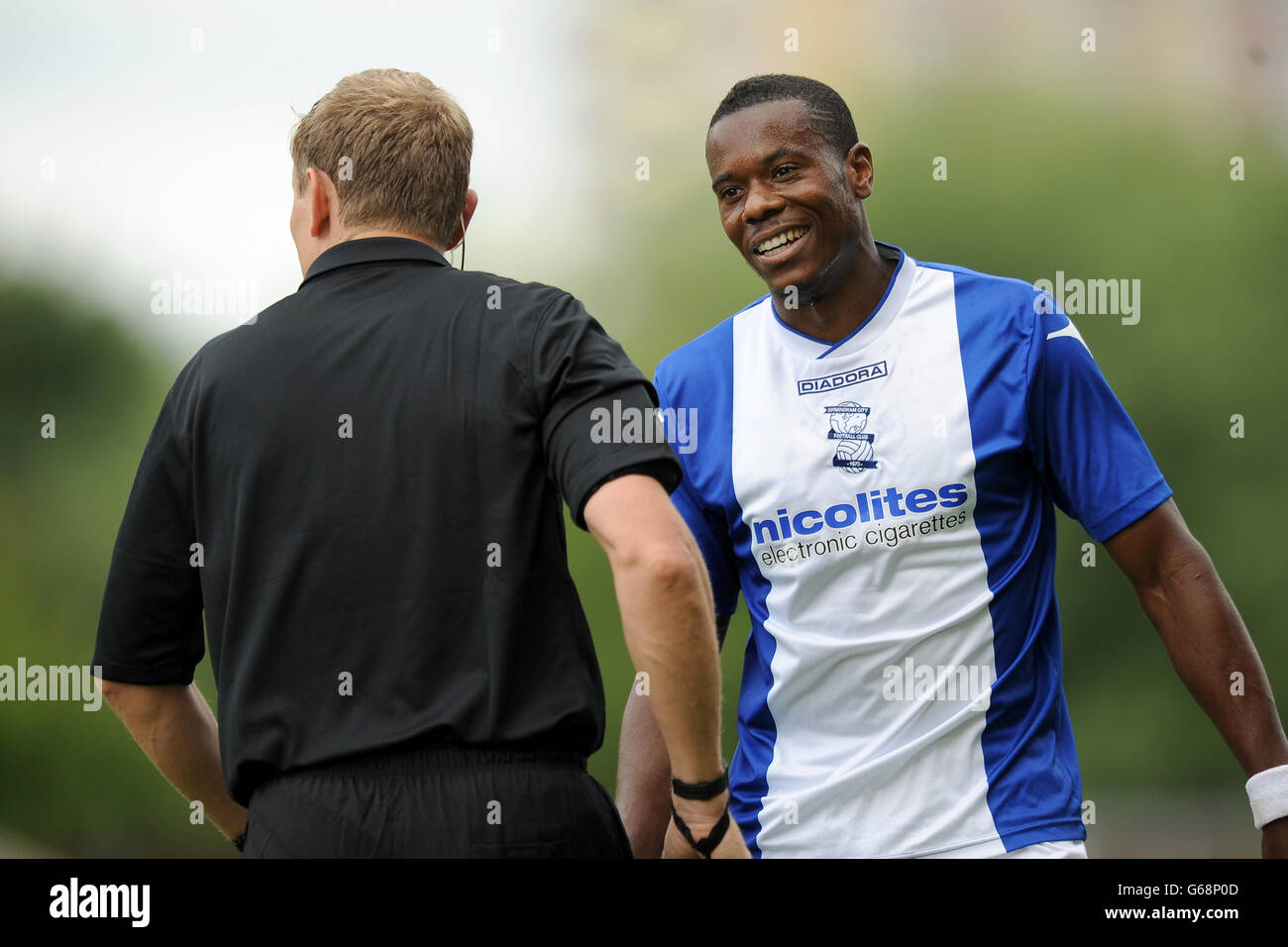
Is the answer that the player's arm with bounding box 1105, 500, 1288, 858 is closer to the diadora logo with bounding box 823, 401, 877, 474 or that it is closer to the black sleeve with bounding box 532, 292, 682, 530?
the diadora logo with bounding box 823, 401, 877, 474

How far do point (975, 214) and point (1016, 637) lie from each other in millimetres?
7819

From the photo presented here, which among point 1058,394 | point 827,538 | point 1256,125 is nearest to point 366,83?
point 827,538

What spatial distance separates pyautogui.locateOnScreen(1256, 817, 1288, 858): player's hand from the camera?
2.51 m

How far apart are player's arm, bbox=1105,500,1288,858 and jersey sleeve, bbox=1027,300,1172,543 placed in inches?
2.0

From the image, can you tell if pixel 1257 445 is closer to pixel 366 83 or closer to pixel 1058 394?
pixel 1058 394

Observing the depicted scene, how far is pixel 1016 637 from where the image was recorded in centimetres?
266

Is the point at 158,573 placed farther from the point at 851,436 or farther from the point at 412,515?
the point at 851,436

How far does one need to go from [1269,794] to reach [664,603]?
1333 millimetres

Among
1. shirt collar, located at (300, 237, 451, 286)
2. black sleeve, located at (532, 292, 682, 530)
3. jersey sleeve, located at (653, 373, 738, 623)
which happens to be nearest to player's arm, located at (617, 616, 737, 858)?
jersey sleeve, located at (653, 373, 738, 623)

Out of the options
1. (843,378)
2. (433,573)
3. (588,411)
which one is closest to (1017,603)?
(843,378)

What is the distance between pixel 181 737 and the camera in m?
2.37

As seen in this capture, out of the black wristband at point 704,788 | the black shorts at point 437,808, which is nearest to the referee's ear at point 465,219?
the black shorts at point 437,808

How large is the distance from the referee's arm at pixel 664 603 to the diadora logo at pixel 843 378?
985 mm
